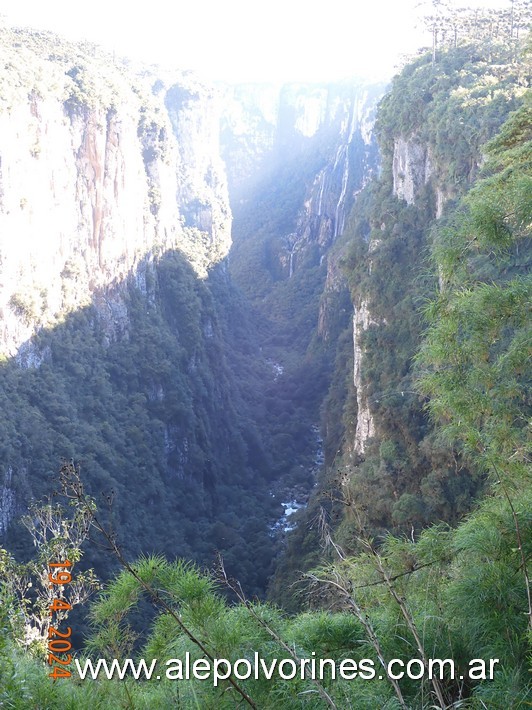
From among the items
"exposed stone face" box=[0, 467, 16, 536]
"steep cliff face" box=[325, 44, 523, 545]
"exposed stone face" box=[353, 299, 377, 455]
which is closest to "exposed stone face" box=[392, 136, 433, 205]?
"steep cliff face" box=[325, 44, 523, 545]

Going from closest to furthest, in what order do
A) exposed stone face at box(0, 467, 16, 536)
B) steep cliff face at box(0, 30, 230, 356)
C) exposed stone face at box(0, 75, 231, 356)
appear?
exposed stone face at box(0, 467, 16, 536), exposed stone face at box(0, 75, 231, 356), steep cliff face at box(0, 30, 230, 356)

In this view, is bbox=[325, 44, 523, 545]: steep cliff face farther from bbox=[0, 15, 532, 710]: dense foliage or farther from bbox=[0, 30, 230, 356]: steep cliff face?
bbox=[0, 30, 230, 356]: steep cliff face

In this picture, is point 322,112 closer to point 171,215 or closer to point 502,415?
point 171,215

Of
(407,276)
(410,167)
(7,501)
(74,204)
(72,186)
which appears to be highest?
(410,167)

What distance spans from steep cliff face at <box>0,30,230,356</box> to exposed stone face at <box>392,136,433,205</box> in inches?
709

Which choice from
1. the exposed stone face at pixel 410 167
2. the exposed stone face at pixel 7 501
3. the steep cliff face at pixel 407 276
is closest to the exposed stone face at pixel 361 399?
the steep cliff face at pixel 407 276

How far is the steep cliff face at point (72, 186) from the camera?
31.9 meters

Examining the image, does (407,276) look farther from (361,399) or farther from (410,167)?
(410,167)

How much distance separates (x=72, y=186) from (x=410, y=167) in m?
18.9

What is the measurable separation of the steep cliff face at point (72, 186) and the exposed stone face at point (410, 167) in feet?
59.1

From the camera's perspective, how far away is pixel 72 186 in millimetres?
38125

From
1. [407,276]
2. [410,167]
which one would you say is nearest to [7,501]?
A: [407,276]

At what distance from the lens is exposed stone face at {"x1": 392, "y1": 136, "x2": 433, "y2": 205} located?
30.6 m

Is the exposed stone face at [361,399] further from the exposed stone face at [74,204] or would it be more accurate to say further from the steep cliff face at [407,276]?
the exposed stone face at [74,204]
